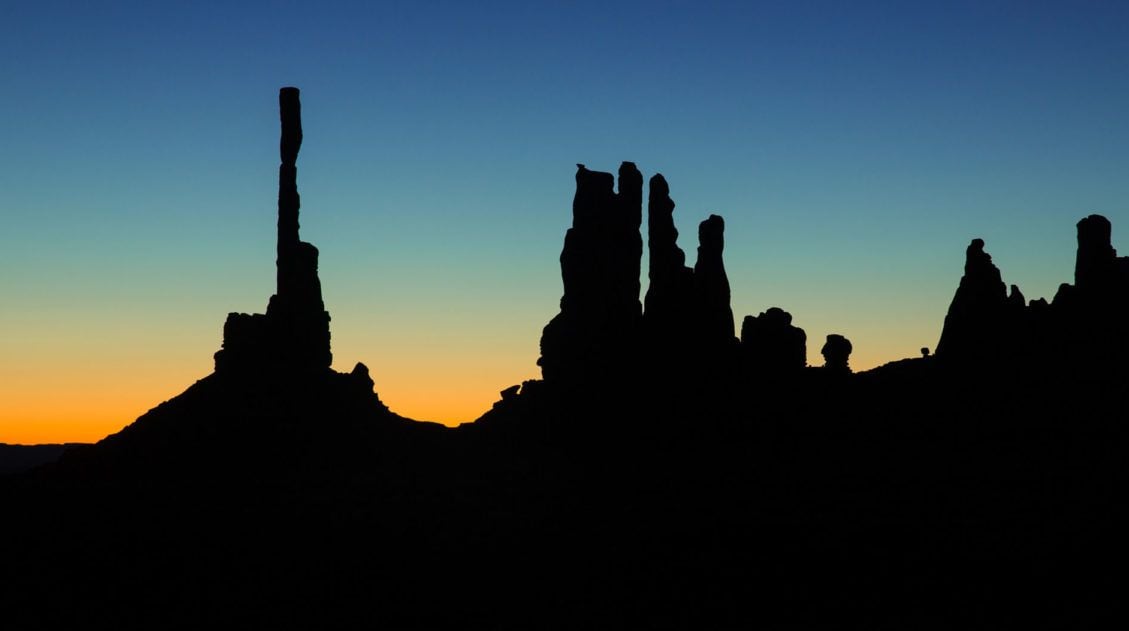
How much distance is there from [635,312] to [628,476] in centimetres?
2331

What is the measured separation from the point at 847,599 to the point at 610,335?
5122 centimetres

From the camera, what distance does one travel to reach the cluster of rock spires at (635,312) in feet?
392

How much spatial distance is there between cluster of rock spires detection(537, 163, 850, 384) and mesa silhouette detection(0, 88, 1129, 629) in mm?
239

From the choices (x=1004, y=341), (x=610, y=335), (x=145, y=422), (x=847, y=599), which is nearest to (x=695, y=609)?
(x=847, y=599)

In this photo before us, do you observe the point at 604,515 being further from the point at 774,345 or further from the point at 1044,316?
the point at 1044,316

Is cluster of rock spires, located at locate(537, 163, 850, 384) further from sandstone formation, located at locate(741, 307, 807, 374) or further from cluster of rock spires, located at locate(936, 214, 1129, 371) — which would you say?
cluster of rock spires, located at locate(936, 214, 1129, 371)

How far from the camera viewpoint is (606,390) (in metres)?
118

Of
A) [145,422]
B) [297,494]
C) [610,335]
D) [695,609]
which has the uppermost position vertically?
[610,335]

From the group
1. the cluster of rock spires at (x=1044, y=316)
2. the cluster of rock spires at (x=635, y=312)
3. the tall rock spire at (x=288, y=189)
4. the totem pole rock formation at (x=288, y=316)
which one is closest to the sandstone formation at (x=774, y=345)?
the cluster of rock spires at (x=635, y=312)

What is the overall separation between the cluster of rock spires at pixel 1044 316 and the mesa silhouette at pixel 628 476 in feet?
0.92

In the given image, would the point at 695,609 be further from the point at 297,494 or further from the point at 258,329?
the point at 258,329

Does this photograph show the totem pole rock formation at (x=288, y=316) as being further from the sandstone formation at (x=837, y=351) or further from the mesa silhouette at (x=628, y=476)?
the sandstone formation at (x=837, y=351)

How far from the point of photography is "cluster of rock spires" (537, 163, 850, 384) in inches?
4702

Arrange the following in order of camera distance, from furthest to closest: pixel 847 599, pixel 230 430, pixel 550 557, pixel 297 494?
pixel 230 430
pixel 297 494
pixel 550 557
pixel 847 599
